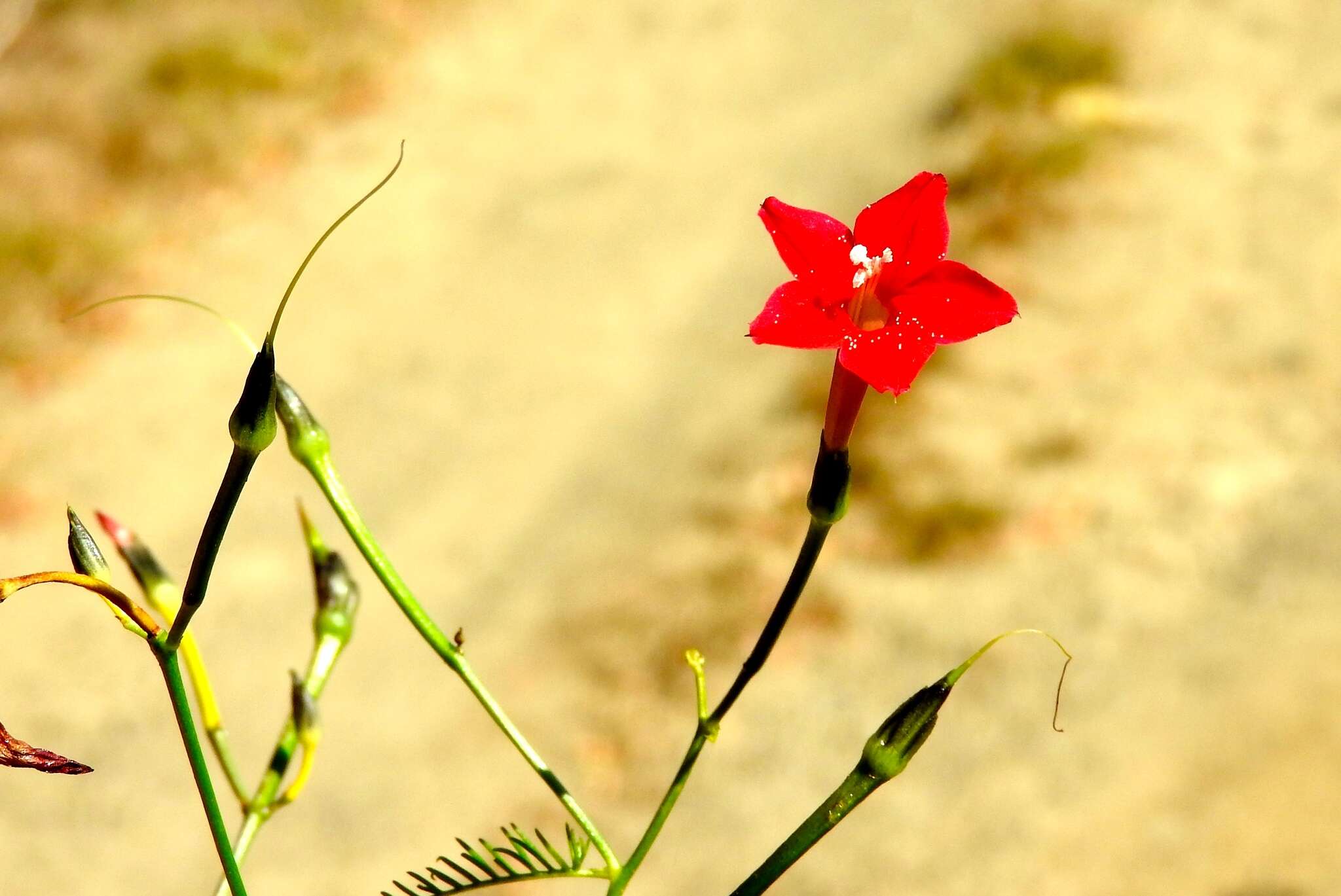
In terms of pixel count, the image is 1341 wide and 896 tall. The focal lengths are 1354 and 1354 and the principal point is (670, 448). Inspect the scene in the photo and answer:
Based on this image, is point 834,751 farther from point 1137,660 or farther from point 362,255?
point 362,255

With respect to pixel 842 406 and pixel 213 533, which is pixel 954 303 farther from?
pixel 213 533

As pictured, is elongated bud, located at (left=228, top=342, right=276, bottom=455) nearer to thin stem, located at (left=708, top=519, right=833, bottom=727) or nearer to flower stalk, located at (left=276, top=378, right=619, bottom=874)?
flower stalk, located at (left=276, top=378, right=619, bottom=874)

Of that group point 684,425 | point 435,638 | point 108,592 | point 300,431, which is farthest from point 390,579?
point 684,425

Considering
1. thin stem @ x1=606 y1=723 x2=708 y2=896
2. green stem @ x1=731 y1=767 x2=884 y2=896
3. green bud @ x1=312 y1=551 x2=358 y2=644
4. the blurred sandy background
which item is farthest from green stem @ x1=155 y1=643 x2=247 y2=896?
the blurred sandy background

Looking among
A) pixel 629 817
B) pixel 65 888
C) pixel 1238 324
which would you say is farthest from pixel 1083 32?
pixel 65 888

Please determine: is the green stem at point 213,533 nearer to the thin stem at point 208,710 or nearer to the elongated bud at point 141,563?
the thin stem at point 208,710

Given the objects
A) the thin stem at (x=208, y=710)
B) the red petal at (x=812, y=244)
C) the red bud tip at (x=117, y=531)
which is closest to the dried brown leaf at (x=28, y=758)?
the thin stem at (x=208, y=710)
